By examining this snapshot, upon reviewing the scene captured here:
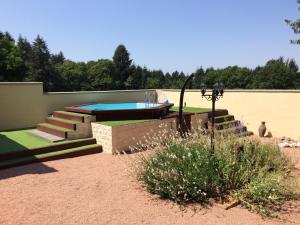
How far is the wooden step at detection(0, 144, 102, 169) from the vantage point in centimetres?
634

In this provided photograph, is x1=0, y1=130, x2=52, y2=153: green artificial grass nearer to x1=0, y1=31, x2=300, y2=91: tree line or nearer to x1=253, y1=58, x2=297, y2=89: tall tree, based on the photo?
x1=0, y1=31, x2=300, y2=91: tree line

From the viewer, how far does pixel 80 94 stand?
11664mm

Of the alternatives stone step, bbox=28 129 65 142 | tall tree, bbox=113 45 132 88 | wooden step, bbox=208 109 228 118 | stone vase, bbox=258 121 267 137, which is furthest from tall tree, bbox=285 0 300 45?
tall tree, bbox=113 45 132 88

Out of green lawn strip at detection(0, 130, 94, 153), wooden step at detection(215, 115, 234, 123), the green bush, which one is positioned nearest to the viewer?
the green bush

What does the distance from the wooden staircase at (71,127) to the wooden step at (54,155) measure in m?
0.69

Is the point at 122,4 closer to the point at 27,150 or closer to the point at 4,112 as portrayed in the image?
the point at 4,112

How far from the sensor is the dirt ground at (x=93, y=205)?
364 cm

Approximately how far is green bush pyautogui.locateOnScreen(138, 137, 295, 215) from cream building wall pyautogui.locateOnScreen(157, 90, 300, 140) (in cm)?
539

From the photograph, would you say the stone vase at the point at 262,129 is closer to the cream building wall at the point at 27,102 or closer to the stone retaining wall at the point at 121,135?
the stone retaining wall at the point at 121,135

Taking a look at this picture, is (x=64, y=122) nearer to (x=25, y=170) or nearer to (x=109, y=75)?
(x=25, y=170)

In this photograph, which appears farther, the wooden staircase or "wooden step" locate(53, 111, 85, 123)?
"wooden step" locate(53, 111, 85, 123)

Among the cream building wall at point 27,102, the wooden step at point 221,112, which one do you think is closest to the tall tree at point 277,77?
the wooden step at point 221,112

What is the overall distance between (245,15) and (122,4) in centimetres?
550

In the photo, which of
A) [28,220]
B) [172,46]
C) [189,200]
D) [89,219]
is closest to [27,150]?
[28,220]
